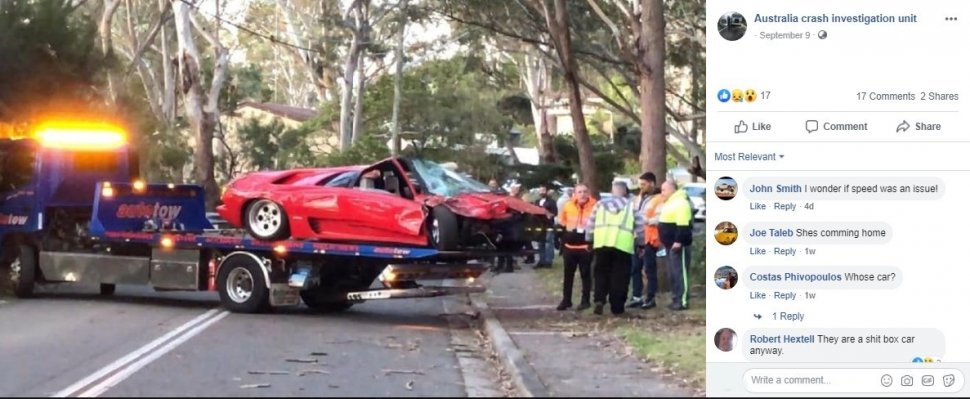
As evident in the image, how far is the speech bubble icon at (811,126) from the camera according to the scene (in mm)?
6398

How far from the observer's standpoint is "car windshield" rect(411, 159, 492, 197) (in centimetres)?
1592

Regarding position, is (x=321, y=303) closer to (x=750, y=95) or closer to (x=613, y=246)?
(x=613, y=246)

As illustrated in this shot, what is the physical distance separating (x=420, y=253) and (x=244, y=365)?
4319mm

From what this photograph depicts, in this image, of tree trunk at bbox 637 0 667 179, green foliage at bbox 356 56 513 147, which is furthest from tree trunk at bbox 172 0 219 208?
tree trunk at bbox 637 0 667 179

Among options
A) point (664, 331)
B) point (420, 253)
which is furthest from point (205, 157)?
point (664, 331)

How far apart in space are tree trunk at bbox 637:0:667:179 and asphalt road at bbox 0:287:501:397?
359cm

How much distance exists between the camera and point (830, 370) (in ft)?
21.2

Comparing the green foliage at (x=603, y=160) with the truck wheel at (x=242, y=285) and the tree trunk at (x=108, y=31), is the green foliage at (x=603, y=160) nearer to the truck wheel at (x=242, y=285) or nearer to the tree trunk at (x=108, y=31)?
the tree trunk at (x=108, y=31)

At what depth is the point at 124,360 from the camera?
467 inches

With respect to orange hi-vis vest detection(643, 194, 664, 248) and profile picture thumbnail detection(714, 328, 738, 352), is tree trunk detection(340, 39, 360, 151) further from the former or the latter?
profile picture thumbnail detection(714, 328, 738, 352)

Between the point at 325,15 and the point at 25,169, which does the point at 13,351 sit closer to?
the point at 25,169

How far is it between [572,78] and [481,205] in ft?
24.0

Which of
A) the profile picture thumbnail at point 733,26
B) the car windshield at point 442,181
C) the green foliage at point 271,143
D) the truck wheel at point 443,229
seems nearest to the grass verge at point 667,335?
the truck wheel at point 443,229

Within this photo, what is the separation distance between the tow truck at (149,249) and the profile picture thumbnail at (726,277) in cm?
895
